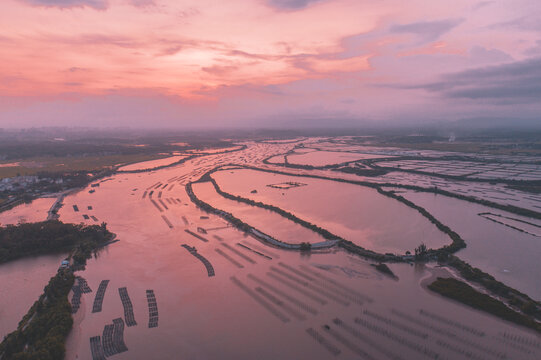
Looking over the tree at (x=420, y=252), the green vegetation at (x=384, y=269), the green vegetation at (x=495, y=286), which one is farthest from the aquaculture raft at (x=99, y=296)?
the green vegetation at (x=495, y=286)

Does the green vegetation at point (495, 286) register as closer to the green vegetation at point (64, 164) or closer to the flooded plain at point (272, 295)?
the flooded plain at point (272, 295)

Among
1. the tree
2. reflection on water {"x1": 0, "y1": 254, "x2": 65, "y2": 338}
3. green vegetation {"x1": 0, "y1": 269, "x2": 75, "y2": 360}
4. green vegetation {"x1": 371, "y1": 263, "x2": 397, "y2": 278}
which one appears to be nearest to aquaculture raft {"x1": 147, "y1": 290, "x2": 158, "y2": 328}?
green vegetation {"x1": 0, "y1": 269, "x2": 75, "y2": 360}

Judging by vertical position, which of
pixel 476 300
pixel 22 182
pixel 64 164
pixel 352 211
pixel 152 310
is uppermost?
pixel 64 164

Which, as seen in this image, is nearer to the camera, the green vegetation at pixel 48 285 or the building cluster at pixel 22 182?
the green vegetation at pixel 48 285

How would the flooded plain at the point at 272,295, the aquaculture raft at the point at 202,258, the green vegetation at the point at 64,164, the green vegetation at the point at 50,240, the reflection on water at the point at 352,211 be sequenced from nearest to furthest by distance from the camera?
the flooded plain at the point at 272,295 → the aquaculture raft at the point at 202,258 → the green vegetation at the point at 50,240 → the reflection on water at the point at 352,211 → the green vegetation at the point at 64,164

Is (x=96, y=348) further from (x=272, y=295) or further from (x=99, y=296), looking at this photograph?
(x=272, y=295)

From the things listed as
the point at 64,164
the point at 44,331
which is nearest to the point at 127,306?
the point at 44,331

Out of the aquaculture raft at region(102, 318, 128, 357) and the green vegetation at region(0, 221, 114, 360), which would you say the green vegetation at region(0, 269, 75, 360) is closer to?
the green vegetation at region(0, 221, 114, 360)

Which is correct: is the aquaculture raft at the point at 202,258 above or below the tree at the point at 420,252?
below
